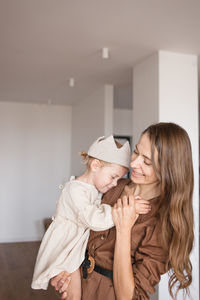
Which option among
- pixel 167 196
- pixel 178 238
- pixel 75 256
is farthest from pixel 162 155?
pixel 75 256

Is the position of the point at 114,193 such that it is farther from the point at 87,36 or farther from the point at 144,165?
the point at 87,36

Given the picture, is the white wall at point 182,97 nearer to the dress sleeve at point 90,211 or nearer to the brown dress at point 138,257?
the dress sleeve at point 90,211

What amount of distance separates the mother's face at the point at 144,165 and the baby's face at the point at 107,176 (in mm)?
274

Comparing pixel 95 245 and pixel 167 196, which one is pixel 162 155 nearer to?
pixel 167 196

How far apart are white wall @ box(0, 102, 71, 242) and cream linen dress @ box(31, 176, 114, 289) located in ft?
17.7

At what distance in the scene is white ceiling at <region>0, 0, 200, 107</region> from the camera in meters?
2.62

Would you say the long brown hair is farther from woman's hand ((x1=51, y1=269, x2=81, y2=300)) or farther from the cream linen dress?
woman's hand ((x1=51, y1=269, x2=81, y2=300))

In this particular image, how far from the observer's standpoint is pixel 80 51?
3.68 metres

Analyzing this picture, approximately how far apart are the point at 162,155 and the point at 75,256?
64 cm

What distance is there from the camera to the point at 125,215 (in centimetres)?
129

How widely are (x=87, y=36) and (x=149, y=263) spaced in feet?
8.31

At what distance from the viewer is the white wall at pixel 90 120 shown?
5.10 metres

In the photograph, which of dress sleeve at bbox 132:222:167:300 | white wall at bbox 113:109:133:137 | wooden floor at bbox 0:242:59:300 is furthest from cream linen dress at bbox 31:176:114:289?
white wall at bbox 113:109:133:137

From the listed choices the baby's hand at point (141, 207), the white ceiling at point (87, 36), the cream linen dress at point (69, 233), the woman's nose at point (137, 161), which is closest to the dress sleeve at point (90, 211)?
the cream linen dress at point (69, 233)
